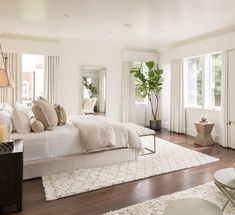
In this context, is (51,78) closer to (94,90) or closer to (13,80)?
(13,80)

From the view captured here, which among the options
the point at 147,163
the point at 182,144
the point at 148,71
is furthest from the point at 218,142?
the point at 148,71

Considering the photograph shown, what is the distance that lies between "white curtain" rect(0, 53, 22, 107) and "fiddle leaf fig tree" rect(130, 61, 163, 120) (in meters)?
3.12

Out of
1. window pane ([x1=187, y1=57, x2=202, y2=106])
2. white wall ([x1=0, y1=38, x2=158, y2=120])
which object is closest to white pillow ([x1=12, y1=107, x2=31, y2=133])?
white wall ([x1=0, y1=38, x2=158, y2=120])

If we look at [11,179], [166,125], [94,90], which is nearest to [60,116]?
[11,179]

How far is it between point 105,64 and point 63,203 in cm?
473

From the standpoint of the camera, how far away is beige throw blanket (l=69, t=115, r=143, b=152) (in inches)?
133

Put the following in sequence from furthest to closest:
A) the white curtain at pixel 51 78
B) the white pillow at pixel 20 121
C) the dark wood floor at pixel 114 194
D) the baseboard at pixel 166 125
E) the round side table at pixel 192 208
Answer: the baseboard at pixel 166 125 < the white curtain at pixel 51 78 < the white pillow at pixel 20 121 < the dark wood floor at pixel 114 194 < the round side table at pixel 192 208

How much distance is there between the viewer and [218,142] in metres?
5.28

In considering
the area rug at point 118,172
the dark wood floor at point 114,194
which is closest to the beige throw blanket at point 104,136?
the area rug at point 118,172

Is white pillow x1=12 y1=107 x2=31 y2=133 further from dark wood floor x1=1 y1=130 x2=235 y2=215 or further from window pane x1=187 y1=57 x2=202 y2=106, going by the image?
window pane x1=187 y1=57 x2=202 y2=106

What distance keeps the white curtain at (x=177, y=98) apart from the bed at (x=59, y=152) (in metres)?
3.08

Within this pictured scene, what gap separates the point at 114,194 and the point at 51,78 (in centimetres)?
406

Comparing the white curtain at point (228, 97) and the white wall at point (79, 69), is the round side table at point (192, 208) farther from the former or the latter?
the white wall at point (79, 69)

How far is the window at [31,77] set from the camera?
577 cm
